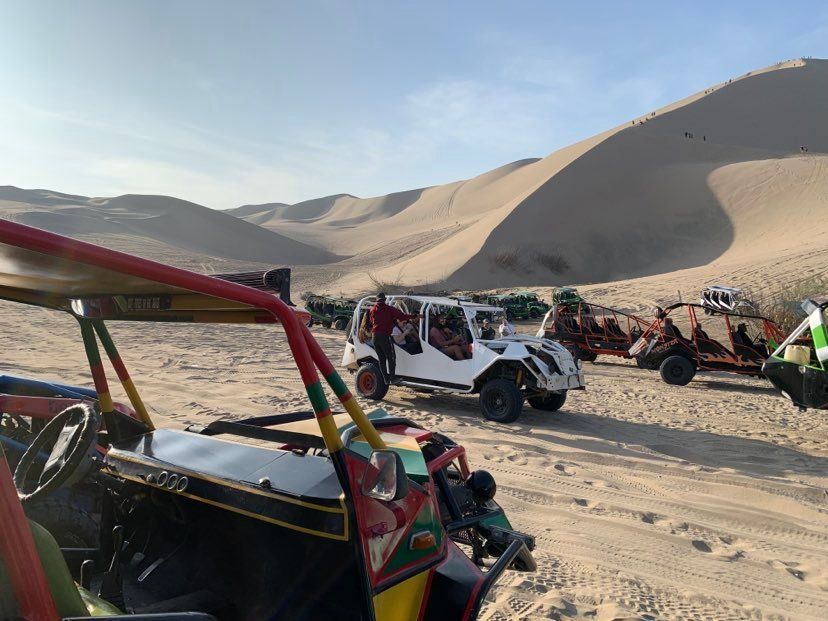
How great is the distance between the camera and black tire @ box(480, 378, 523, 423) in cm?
784

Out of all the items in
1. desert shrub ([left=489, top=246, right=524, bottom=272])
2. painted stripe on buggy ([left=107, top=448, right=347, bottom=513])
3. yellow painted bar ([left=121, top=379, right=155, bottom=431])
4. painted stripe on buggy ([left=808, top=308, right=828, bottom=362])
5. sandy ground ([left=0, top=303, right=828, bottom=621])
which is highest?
desert shrub ([left=489, top=246, right=524, bottom=272])

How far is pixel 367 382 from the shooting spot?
30.6ft

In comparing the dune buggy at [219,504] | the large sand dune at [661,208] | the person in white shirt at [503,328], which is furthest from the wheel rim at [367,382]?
the large sand dune at [661,208]

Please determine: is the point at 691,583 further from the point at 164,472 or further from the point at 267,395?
the point at 267,395

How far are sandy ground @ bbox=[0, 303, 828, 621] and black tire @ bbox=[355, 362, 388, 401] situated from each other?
36 centimetres

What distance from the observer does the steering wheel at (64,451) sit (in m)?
2.47

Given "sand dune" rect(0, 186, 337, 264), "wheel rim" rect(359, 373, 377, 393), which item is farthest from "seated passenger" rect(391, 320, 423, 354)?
"sand dune" rect(0, 186, 337, 264)

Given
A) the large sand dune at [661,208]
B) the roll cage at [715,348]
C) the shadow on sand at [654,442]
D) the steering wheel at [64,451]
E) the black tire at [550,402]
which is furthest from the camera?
the large sand dune at [661,208]

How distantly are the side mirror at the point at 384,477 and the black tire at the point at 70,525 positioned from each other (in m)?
1.84

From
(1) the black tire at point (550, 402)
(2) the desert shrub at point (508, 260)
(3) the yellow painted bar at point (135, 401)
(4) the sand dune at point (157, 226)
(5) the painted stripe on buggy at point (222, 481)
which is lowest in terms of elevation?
(1) the black tire at point (550, 402)

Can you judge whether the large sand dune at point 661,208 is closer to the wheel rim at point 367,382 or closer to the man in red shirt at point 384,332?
the man in red shirt at point 384,332

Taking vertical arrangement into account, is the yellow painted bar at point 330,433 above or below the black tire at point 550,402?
above

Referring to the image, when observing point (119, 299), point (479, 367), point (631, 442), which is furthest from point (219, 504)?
point (479, 367)

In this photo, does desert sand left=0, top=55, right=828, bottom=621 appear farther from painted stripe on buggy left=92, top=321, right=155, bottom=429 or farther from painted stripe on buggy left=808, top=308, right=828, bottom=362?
painted stripe on buggy left=92, top=321, right=155, bottom=429
